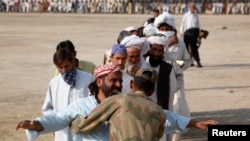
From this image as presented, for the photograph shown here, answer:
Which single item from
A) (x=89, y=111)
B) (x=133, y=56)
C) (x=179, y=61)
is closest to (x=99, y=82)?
(x=89, y=111)

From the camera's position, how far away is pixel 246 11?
2245 inches

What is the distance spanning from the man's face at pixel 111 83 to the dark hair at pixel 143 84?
148mm

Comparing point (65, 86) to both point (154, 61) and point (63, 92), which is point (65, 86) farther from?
point (154, 61)

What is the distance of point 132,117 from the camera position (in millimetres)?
4160

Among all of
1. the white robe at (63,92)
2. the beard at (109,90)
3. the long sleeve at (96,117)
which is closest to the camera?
the long sleeve at (96,117)

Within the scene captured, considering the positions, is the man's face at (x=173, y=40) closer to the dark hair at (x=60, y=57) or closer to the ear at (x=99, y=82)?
the dark hair at (x=60, y=57)

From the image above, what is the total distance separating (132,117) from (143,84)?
528 millimetres

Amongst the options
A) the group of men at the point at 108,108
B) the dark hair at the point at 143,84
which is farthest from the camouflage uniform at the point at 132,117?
the dark hair at the point at 143,84

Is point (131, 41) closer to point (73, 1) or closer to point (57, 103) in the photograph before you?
point (57, 103)

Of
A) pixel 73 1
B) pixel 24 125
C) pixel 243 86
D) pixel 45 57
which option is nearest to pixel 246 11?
pixel 73 1

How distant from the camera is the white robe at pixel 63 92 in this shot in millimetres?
6211

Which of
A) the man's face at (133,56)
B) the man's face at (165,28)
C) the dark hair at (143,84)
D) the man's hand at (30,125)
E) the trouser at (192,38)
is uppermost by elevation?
the dark hair at (143,84)

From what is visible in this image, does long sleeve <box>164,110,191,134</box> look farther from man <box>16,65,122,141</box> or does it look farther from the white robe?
the white robe

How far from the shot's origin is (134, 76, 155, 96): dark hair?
15.2 ft
